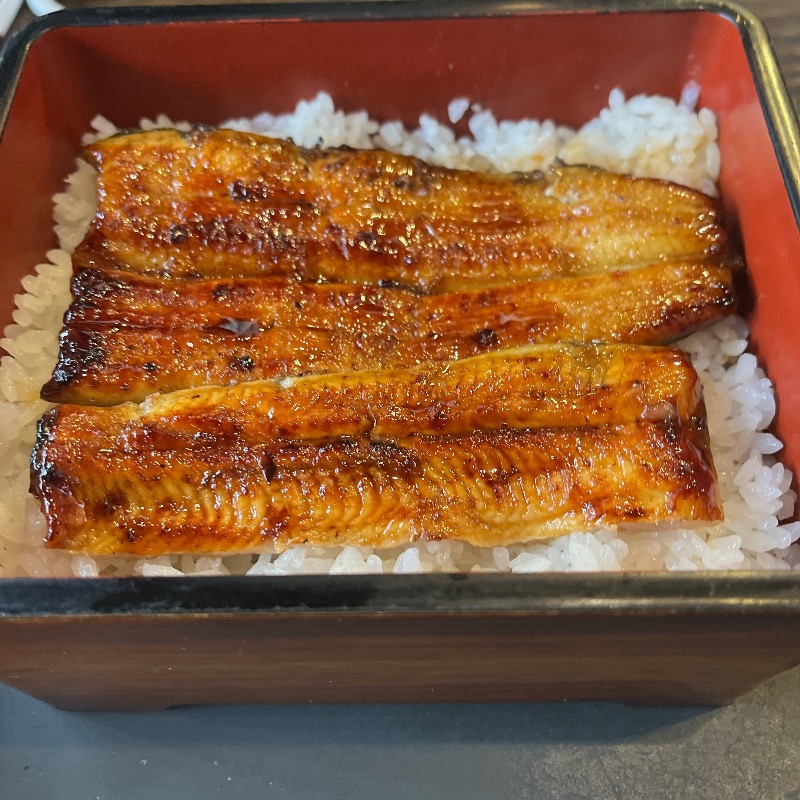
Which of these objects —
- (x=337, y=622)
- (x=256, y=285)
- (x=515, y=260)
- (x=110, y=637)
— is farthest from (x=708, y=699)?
(x=256, y=285)

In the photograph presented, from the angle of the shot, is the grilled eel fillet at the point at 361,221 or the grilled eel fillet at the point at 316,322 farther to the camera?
the grilled eel fillet at the point at 361,221

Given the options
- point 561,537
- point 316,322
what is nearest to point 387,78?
point 316,322

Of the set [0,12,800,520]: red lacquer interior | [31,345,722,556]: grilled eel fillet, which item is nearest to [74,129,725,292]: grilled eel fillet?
[0,12,800,520]: red lacquer interior

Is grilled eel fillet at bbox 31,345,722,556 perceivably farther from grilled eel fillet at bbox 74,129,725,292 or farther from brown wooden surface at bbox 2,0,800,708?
grilled eel fillet at bbox 74,129,725,292

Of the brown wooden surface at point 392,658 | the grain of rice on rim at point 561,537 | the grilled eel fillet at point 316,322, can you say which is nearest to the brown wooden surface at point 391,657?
the brown wooden surface at point 392,658

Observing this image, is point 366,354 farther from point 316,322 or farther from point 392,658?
point 392,658

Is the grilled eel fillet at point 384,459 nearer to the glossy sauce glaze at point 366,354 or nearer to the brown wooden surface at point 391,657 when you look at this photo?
the glossy sauce glaze at point 366,354
